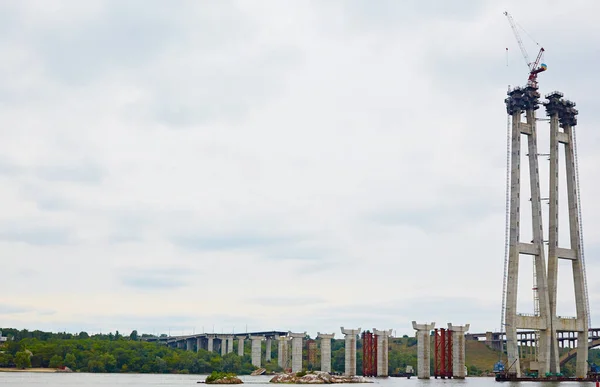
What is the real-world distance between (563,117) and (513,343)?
55396 millimetres

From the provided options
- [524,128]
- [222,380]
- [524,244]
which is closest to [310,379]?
[222,380]

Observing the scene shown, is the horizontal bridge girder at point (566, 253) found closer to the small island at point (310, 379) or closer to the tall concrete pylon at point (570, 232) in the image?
the tall concrete pylon at point (570, 232)

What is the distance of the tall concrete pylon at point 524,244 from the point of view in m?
155

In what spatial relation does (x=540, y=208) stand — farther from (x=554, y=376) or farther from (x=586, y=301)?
(x=554, y=376)

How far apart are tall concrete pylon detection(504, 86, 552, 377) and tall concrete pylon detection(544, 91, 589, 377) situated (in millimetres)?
4697

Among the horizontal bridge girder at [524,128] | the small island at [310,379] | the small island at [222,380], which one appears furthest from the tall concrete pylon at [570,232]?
the small island at [222,380]

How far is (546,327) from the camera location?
162500 mm

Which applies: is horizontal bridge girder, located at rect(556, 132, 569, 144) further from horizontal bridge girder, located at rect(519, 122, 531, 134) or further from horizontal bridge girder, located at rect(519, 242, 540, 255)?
horizontal bridge girder, located at rect(519, 242, 540, 255)

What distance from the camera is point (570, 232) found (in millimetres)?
172250

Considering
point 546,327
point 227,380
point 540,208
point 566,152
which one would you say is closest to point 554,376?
point 546,327

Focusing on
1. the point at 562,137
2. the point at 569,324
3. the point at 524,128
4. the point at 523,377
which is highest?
the point at 562,137

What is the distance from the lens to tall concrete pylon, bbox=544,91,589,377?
544 feet

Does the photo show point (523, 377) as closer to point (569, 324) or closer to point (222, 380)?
point (569, 324)

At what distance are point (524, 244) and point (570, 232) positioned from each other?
61.9ft
